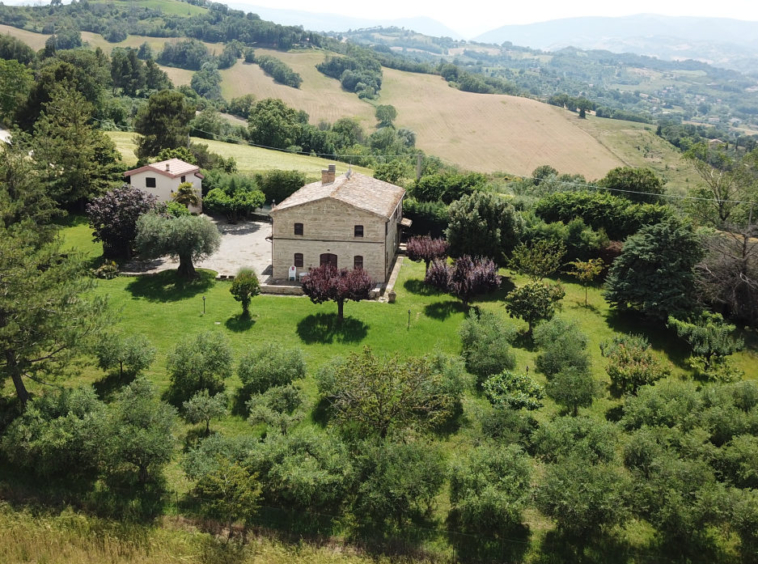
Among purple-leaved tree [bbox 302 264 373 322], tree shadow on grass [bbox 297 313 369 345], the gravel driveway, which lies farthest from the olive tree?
tree shadow on grass [bbox 297 313 369 345]

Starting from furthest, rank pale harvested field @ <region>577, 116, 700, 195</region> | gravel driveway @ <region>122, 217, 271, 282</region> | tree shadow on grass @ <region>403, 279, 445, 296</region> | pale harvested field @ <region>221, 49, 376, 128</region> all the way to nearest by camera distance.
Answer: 1. pale harvested field @ <region>221, 49, 376, 128</region>
2. pale harvested field @ <region>577, 116, 700, 195</region>
3. gravel driveway @ <region>122, 217, 271, 282</region>
4. tree shadow on grass @ <region>403, 279, 445, 296</region>

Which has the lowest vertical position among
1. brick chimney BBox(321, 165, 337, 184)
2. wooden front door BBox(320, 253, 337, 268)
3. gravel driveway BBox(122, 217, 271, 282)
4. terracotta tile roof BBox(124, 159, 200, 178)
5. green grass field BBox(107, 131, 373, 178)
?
gravel driveway BBox(122, 217, 271, 282)

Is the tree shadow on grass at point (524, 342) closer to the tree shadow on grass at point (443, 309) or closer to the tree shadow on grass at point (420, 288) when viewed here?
the tree shadow on grass at point (443, 309)

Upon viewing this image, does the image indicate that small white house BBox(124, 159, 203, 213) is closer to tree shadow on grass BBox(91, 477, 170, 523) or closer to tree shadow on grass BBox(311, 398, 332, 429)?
tree shadow on grass BBox(311, 398, 332, 429)

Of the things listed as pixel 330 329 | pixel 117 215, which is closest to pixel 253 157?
pixel 117 215

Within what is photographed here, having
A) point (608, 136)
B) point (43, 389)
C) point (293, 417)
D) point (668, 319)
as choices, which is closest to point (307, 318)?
point (293, 417)

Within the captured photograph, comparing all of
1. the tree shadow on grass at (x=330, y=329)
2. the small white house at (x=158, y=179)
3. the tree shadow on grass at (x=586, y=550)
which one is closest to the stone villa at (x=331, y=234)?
the tree shadow on grass at (x=330, y=329)
